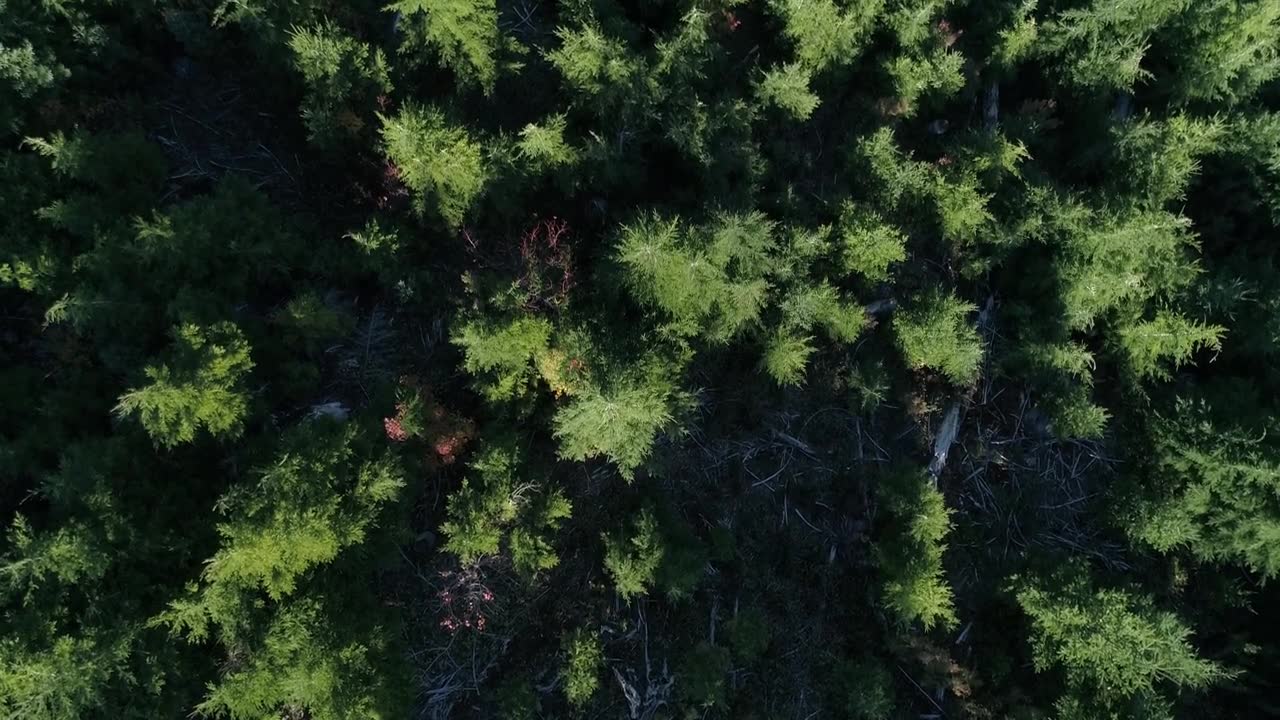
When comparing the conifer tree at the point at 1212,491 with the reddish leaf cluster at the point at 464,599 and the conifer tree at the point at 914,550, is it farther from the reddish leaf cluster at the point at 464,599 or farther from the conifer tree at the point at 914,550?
the reddish leaf cluster at the point at 464,599

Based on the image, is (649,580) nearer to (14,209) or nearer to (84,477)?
(84,477)

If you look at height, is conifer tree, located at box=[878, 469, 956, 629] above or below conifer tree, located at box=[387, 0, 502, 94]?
below

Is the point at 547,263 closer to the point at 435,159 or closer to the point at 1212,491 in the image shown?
the point at 435,159

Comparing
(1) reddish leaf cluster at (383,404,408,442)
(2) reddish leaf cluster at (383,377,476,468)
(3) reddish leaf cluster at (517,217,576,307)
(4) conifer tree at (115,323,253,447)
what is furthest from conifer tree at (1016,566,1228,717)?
Result: (4) conifer tree at (115,323,253,447)

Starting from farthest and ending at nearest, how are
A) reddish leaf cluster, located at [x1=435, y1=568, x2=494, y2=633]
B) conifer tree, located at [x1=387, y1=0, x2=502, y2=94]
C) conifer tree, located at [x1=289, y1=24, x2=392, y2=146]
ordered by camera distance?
1. reddish leaf cluster, located at [x1=435, y1=568, x2=494, y2=633]
2. conifer tree, located at [x1=289, y1=24, x2=392, y2=146]
3. conifer tree, located at [x1=387, y1=0, x2=502, y2=94]

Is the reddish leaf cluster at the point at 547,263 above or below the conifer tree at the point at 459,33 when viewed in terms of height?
below

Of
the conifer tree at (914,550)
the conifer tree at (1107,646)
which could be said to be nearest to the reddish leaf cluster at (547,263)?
the conifer tree at (914,550)

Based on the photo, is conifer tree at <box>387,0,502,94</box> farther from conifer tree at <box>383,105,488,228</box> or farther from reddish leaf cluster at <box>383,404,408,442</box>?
reddish leaf cluster at <box>383,404,408,442</box>

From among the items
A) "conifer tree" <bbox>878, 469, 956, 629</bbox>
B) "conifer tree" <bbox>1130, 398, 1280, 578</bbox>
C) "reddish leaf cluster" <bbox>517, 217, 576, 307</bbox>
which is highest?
"reddish leaf cluster" <bbox>517, 217, 576, 307</bbox>

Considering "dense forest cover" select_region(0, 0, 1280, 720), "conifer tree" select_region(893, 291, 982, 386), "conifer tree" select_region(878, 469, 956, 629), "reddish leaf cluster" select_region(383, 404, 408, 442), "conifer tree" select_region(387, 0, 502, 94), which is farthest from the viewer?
"conifer tree" select_region(893, 291, 982, 386)

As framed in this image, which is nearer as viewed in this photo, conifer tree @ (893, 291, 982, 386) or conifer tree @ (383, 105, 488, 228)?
conifer tree @ (383, 105, 488, 228)

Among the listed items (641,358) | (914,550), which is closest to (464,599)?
(641,358)
